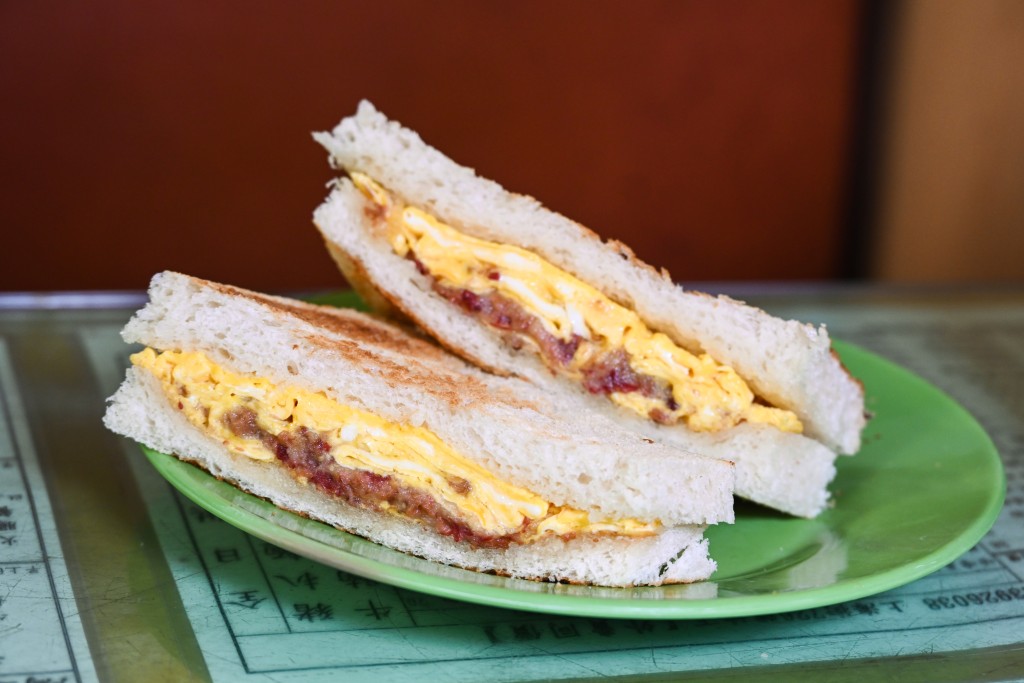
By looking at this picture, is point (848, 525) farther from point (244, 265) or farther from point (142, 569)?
point (244, 265)

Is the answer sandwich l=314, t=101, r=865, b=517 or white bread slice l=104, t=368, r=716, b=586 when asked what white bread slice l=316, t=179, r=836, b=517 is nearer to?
sandwich l=314, t=101, r=865, b=517

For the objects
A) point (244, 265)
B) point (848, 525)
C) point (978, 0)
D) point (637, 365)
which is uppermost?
point (978, 0)

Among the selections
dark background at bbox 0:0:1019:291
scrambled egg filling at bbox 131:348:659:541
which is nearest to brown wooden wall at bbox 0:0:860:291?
dark background at bbox 0:0:1019:291

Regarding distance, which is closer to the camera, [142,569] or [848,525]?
[142,569]

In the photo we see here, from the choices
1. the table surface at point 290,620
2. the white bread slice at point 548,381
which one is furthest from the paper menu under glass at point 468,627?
the white bread slice at point 548,381

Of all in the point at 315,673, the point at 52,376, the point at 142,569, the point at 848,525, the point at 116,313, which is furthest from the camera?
the point at 116,313

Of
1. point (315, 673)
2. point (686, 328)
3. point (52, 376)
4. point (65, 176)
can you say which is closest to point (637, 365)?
point (686, 328)

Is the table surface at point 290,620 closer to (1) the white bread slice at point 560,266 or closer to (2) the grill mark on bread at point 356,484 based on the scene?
(2) the grill mark on bread at point 356,484
